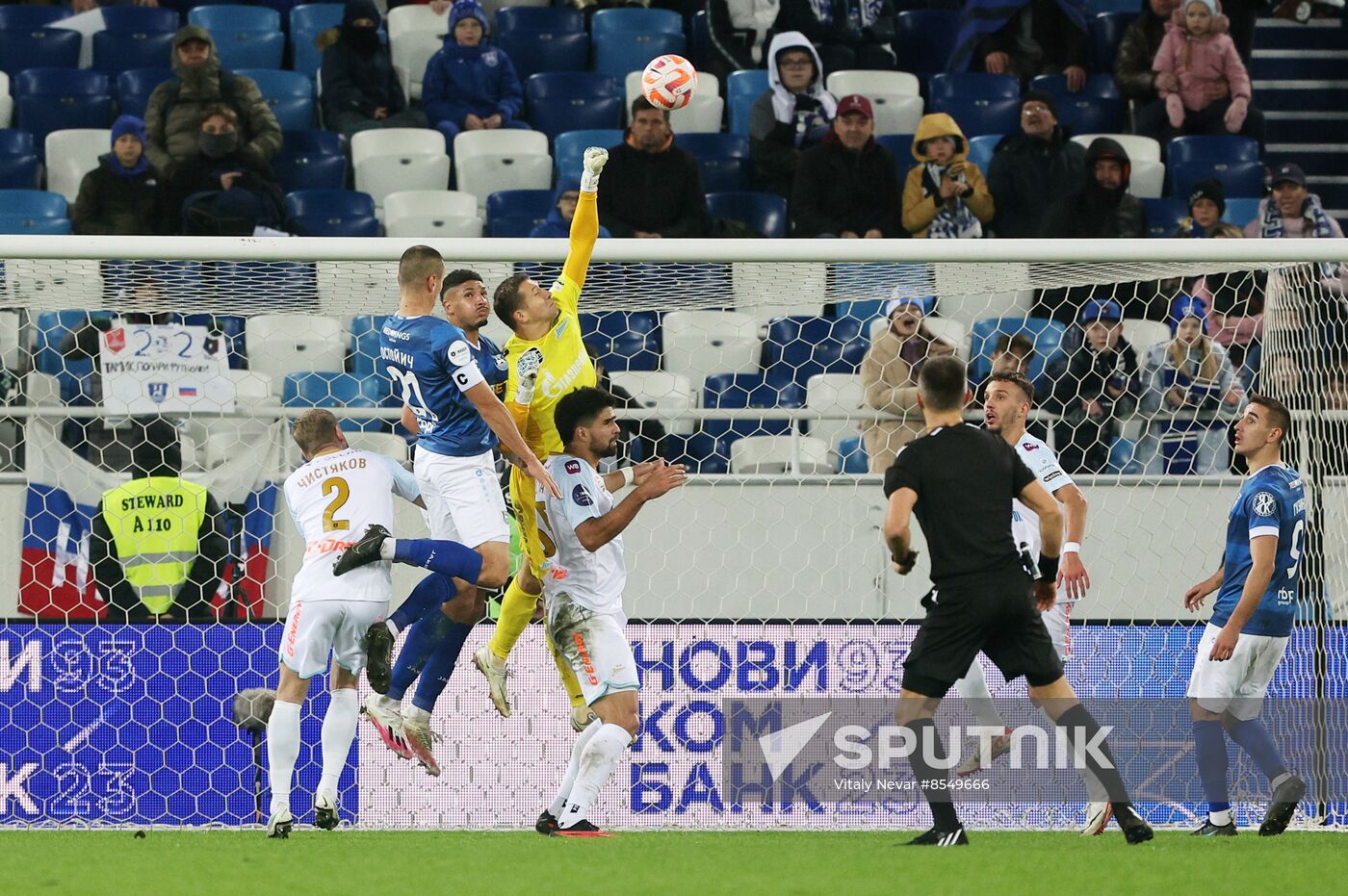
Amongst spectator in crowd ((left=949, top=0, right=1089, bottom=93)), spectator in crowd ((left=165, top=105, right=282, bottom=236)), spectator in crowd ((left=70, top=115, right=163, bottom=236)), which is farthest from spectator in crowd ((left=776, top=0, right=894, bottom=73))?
spectator in crowd ((left=70, top=115, right=163, bottom=236))

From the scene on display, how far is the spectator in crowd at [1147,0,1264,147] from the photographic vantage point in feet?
45.3

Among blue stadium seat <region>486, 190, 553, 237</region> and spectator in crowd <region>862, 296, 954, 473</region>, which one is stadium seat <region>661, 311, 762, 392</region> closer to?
spectator in crowd <region>862, 296, 954, 473</region>

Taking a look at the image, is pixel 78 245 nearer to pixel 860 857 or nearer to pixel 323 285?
pixel 323 285

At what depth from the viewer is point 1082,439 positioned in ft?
30.7

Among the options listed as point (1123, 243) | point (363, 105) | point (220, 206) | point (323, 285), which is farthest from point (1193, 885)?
point (363, 105)

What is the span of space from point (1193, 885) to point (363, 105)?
31.3 feet

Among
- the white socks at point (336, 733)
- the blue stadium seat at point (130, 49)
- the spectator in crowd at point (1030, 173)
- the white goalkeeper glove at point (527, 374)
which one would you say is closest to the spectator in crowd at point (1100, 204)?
the spectator in crowd at point (1030, 173)

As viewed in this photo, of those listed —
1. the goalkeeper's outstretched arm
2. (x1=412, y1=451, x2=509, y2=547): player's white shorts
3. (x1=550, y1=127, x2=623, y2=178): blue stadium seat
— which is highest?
(x1=550, y1=127, x2=623, y2=178): blue stadium seat

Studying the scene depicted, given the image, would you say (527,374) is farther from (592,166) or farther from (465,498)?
(592,166)

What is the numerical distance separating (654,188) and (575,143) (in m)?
1.41

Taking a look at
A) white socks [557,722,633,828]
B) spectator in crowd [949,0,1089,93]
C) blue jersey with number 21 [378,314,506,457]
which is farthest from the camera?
spectator in crowd [949,0,1089,93]

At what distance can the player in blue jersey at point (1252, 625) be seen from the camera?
735 cm

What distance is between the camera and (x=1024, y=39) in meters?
14.4

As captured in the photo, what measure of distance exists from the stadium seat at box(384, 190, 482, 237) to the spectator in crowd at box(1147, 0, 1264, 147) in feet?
19.0
